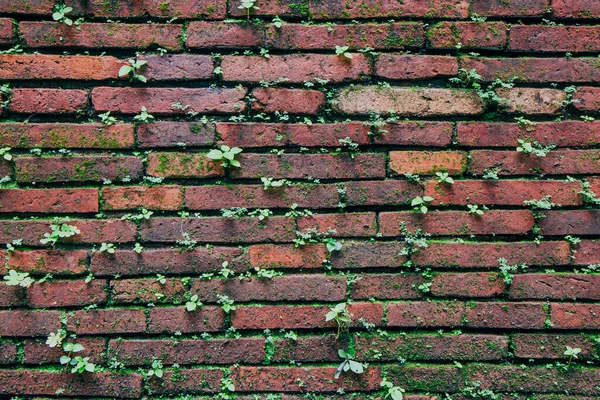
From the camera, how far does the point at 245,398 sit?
1.67 meters

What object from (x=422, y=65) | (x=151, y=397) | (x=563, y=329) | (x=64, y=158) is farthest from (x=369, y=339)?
(x=64, y=158)

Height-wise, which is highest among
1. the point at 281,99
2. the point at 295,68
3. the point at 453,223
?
the point at 295,68

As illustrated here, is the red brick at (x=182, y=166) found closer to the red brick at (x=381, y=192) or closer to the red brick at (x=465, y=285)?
the red brick at (x=381, y=192)

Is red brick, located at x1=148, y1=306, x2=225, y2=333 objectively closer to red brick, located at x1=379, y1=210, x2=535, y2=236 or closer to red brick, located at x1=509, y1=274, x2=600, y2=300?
red brick, located at x1=379, y1=210, x2=535, y2=236

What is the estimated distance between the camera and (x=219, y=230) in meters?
1.70

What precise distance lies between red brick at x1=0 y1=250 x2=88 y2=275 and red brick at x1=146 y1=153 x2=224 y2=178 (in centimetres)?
47

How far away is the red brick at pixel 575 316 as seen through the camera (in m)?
1.69

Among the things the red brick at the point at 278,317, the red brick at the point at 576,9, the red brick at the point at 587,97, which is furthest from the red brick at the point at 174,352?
the red brick at the point at 576,9

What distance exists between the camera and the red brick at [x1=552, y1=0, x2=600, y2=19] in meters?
1.75

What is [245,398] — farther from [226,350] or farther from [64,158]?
[64,158]

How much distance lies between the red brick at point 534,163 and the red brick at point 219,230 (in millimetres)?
860

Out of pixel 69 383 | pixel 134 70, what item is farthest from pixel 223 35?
pixel 69 383

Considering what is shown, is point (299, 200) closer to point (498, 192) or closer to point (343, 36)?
point (343, 36)

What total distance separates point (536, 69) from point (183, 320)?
72.8 inches
